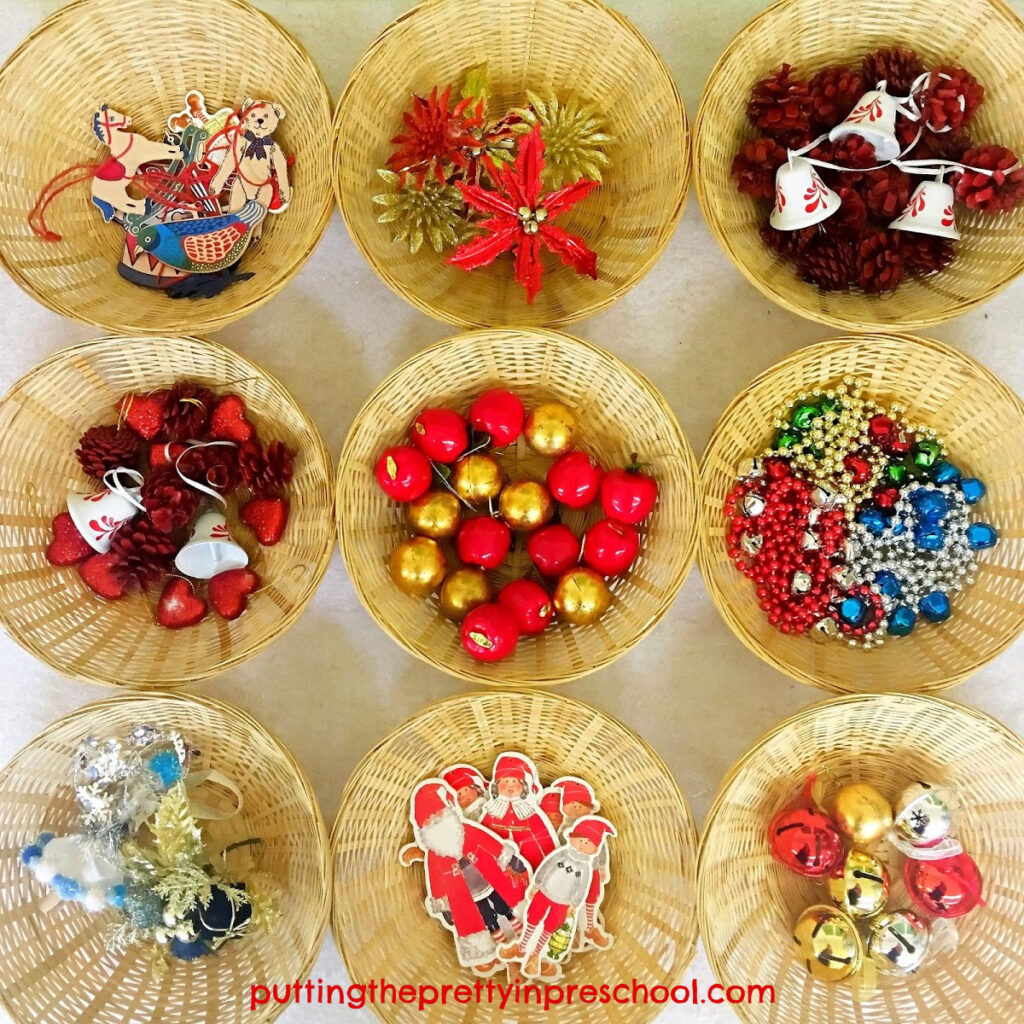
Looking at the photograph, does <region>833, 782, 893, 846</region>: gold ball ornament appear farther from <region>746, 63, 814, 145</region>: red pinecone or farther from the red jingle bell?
<region>746, 63, 814, 145</region>: red pinecone

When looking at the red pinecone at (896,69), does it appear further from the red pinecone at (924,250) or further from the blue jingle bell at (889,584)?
the blue jingle bell at (889,584)

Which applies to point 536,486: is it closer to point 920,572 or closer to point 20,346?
point 920,572

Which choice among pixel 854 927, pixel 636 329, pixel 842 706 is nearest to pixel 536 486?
pixel 636 329

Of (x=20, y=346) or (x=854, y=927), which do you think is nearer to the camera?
(x=854, y=927)

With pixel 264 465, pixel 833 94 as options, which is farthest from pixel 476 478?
pixel 833 94

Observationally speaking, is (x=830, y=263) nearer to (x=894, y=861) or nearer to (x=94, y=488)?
(x=894, y=861)
